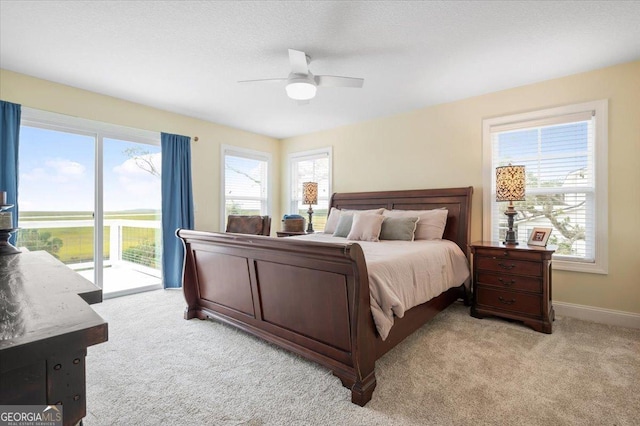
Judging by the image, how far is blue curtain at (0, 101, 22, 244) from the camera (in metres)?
3.02

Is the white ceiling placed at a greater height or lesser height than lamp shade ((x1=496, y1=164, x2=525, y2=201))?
greater

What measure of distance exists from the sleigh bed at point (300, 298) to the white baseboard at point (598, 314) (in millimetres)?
1069

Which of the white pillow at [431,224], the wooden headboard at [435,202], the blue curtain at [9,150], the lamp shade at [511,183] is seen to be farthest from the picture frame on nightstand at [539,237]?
the blue curtain at [9,150]

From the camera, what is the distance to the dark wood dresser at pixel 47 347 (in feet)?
1.87

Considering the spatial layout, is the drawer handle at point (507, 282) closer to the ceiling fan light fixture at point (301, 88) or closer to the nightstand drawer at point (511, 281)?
the nightstand drawer at point (511, 281)

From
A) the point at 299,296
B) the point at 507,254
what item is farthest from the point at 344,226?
the point at 299,296

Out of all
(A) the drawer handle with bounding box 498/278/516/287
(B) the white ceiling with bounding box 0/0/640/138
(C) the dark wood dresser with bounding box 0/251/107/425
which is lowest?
(A) the drawer handle with bounding box 498/278/516/287

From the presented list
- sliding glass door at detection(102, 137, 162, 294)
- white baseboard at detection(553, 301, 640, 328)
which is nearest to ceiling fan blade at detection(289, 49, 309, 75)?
sliding glass door at detection(102, 137, 162, 294)

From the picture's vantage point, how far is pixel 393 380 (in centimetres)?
200

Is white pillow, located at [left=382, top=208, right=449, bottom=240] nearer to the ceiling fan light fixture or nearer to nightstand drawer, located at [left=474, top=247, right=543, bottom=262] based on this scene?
nightstand drawer, located at [left=474, top=247, right=543, bottom=262]

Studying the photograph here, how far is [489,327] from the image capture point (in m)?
2.90

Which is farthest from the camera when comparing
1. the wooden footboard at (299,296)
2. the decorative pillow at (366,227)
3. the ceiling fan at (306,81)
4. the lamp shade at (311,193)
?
the lamp shade at (311,193)
